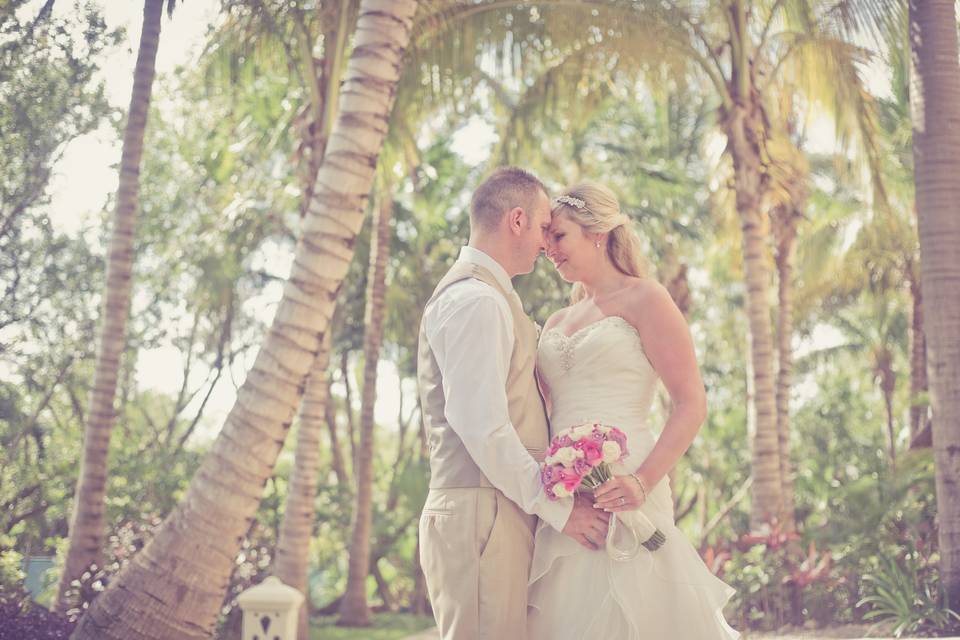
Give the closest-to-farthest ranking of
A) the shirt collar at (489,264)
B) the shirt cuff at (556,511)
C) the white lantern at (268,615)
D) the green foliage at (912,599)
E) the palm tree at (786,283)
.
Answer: the shirt cuff at (556,511) < the shirt collar at (489,264) < the white lantern at (268,615) < the green foliage at (912,599) < the palm tree at (786,283)

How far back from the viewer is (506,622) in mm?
3254

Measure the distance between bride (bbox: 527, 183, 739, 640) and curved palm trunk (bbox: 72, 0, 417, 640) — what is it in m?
2.06

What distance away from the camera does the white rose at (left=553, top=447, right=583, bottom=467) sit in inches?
123

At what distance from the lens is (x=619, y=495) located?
3.30 m

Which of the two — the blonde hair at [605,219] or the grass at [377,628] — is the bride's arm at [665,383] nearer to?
the blonde hair at [605,219]

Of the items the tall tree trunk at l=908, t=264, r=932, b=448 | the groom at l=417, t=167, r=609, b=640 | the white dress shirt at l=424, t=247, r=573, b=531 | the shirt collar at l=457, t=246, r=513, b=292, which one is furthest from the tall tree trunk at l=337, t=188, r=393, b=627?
the white dress shirt at l=424, t=247, r=573, b=531

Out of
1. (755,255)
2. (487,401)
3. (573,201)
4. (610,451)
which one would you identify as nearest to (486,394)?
(487,401)

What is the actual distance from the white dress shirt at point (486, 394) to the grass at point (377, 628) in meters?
10.9

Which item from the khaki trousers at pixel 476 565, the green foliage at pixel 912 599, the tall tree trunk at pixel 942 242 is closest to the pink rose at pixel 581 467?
the khaki trousers at pixel 476 565

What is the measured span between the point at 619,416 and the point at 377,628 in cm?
1239

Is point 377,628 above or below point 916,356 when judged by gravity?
below

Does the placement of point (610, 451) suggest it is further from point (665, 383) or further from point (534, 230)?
point (534, 230)

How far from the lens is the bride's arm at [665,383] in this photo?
131 inches

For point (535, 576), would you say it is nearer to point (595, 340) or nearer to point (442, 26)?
point (595, 340)
